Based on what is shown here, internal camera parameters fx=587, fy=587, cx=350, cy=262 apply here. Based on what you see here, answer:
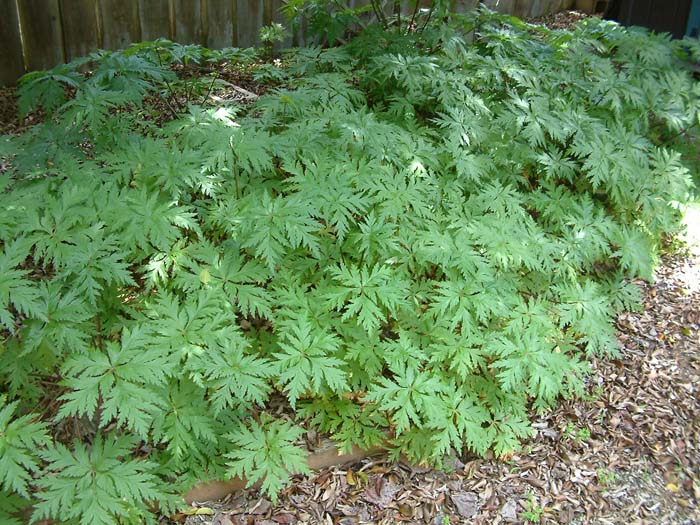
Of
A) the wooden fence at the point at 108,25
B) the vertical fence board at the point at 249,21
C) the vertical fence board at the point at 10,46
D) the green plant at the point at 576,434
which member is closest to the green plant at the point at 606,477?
the green plant at the point at 576,434

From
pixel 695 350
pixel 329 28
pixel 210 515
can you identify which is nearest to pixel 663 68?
pixel 695 350

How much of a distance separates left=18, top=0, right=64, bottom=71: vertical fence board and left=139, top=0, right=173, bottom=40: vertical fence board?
28.2 inches

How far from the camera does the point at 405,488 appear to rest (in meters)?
2.99

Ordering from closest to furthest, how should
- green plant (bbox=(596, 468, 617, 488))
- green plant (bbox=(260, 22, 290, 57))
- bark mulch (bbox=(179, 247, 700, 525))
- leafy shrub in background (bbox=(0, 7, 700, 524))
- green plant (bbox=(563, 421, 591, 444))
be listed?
leafy shrub in background (bbox=(0, 7, 700, 524)) < bark mulch (bbox=(179, 247, 700, 525)) < green plant (bbox=(596, 468, 617, 488)) < green plant (bbox=(563, 421, 591, 444)) < green plant (bbox=(260, 22, 290, 57))

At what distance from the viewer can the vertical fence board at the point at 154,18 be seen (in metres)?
5.48

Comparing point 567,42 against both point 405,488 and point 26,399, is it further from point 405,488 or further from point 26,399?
point 26,399

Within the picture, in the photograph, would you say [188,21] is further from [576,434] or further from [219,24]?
[576,434]

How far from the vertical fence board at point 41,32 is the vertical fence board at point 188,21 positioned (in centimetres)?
106

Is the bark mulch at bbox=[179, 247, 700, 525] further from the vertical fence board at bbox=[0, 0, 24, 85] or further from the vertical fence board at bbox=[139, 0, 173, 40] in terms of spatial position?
the vertical fence board at bbox=[139, 0, 173, 40]

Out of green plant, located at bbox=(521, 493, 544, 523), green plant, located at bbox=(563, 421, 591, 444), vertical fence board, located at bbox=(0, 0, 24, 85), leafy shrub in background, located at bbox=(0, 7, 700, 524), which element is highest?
vertical fence board, located at bbox=(0, 0, 24, 85)

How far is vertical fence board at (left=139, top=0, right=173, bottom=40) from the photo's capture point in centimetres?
548

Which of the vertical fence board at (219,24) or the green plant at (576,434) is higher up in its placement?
the vertical fence board at (219,24)

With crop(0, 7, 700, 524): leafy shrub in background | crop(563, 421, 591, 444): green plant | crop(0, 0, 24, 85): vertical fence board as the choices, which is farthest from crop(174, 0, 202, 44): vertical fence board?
crop(563, 421, 591, 444): green plant

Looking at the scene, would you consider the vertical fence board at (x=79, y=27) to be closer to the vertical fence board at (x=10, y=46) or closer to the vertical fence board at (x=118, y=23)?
the vertical fence board at (x=118, y=23)
